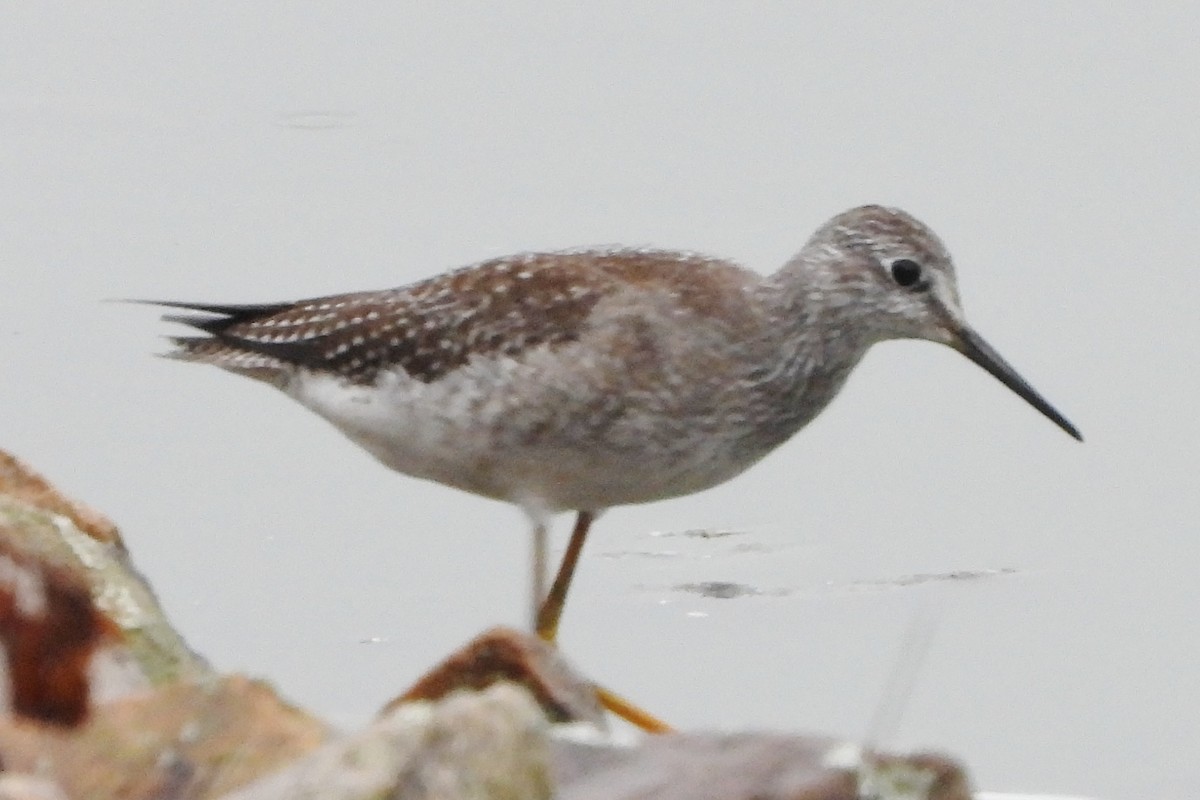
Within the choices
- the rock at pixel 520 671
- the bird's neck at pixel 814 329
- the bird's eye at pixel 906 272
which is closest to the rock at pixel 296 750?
the rock at pixel 520 671

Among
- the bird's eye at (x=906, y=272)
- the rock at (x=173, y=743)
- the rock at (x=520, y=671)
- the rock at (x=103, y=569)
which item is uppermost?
the bird's eye at (x=906, y=272)

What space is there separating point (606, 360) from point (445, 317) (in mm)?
670

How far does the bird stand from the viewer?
22.3 ft

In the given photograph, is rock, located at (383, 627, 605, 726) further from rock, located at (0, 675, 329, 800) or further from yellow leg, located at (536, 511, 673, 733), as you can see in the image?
yellow leg, located at (536, 511, 673, 733)

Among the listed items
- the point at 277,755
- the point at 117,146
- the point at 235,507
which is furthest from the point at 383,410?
the point at 117,146

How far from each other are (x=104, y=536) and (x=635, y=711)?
71.1 inches

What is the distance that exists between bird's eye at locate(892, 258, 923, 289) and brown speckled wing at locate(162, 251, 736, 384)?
0.58 meters

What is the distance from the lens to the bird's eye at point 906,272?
7.17m

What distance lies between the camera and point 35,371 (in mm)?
9070

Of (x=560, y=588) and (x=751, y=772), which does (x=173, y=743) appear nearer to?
(x=751, y=772)

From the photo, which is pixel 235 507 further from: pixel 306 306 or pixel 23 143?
pixel 23 143

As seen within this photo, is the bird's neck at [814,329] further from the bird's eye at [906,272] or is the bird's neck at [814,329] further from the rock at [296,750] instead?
the rock at [296,750]

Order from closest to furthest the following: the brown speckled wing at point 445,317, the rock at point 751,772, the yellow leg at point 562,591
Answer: the rock at point 751,772 < the brown speckled wing at point 445,317 < the yellow leg at point 562,591

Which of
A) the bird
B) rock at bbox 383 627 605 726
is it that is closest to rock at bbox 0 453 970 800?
rock at bbox 383 627 605 726
